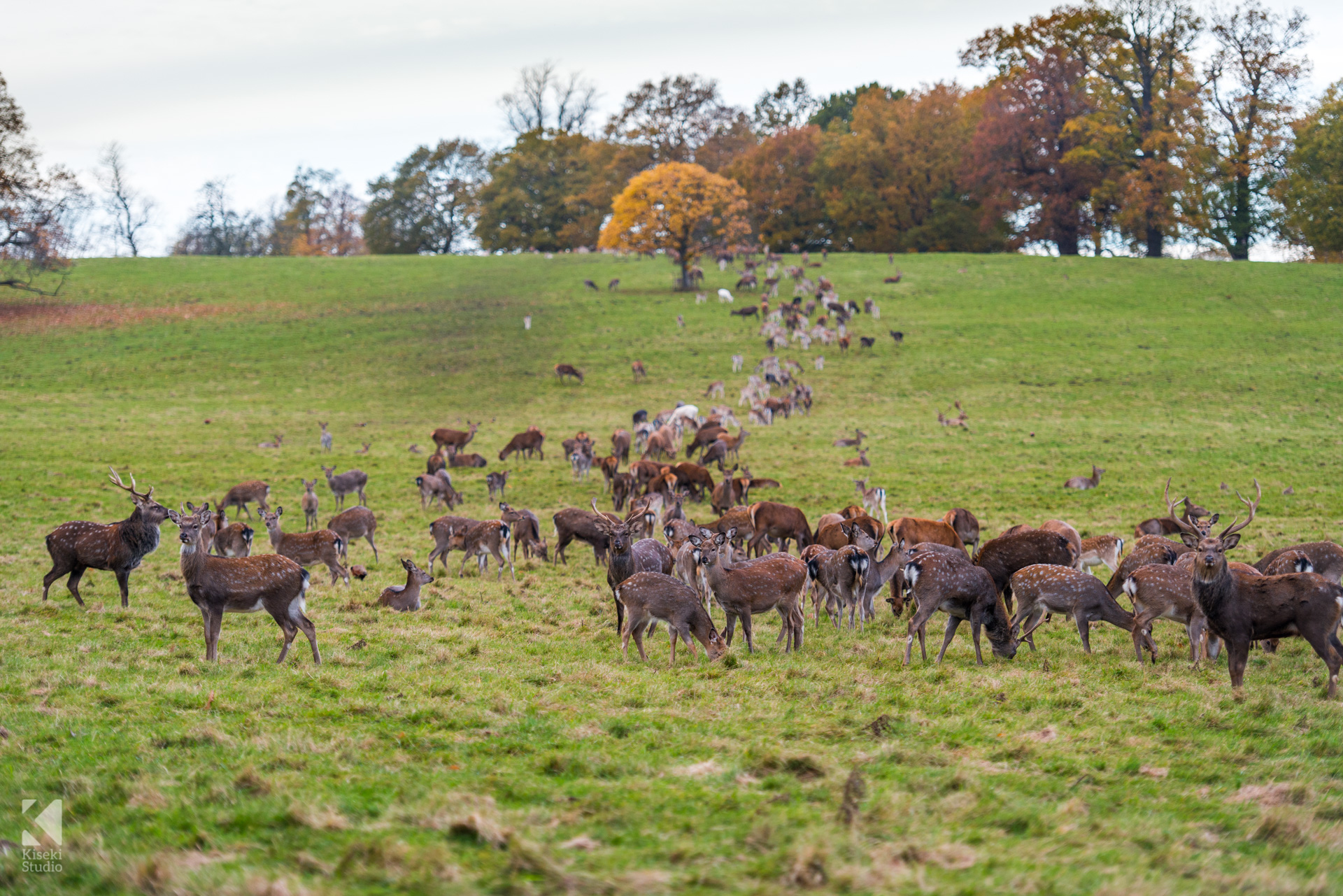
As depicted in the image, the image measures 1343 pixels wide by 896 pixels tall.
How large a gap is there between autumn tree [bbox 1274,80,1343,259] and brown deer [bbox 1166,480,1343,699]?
48830 mm

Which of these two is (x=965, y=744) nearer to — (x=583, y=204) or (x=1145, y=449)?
(x=1145, y=449)

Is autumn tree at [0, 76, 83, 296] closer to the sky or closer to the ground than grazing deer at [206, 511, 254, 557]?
closer to the sky

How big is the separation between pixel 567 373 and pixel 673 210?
15.3m

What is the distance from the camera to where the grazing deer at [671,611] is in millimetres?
9531

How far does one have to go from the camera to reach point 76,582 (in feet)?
38.1

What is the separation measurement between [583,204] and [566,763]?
67.7m

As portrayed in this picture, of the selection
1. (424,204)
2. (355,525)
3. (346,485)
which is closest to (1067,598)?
(355,525)

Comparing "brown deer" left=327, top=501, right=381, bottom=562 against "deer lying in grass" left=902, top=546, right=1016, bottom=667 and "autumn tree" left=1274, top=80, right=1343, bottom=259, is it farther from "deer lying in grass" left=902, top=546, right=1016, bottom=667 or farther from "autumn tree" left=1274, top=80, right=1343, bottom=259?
"autumn tree" left=1274, top=80, right=1343, bottom=259

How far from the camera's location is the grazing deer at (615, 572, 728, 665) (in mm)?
9531

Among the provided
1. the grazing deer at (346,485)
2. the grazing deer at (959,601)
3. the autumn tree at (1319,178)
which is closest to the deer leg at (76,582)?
the grazing deer at (346,485)

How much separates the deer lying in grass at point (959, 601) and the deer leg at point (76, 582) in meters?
9.60

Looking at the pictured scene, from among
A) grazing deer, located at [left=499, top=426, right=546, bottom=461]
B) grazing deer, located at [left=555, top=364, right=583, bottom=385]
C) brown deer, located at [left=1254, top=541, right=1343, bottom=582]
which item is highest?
grazing deer, located at [left=555, top=364, right=583, bottom=385]

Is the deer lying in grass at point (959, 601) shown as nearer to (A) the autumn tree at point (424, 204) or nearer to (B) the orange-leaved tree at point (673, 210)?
(B) the orange-leaved tree at point (673, 210)

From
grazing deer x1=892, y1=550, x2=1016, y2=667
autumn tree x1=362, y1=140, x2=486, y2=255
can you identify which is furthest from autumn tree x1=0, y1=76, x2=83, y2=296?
autumn tree x1=362, y1=140, x2=486, y2=255
